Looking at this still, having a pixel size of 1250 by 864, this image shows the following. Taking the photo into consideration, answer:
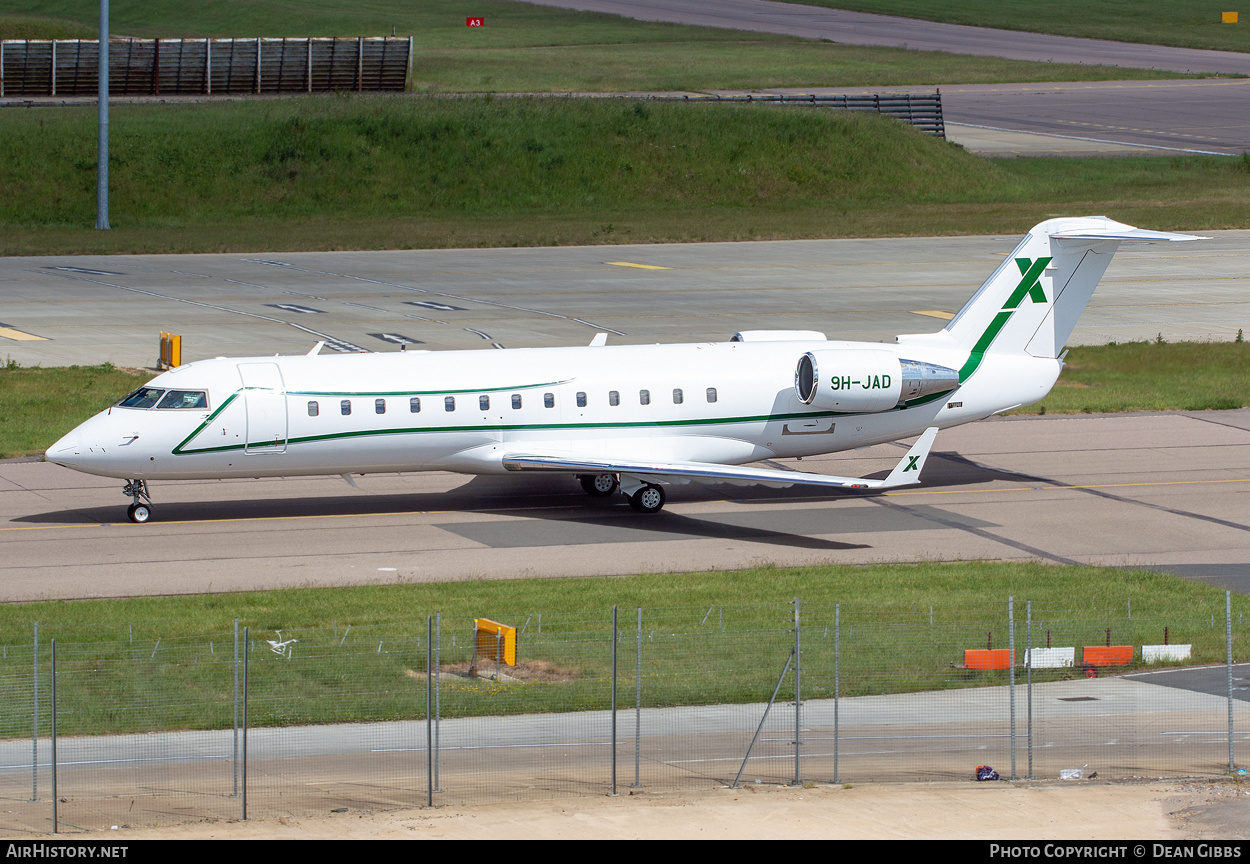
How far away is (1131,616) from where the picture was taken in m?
25.9

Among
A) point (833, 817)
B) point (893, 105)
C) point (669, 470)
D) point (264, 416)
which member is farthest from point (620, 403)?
point (893, 105)

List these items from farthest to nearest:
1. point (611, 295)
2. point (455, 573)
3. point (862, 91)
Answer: point (862, 91) → point (611, 295) → point (455, 573)

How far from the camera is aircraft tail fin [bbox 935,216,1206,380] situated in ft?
119

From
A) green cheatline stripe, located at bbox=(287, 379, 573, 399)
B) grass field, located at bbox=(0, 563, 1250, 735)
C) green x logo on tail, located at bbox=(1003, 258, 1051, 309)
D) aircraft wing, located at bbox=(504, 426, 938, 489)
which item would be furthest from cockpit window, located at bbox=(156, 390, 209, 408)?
green x logo on tail, located at bbox=(1003, 258, 1051, 309)

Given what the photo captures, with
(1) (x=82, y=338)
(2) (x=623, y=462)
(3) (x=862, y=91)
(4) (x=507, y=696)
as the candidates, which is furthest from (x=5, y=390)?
(3) (x=862, y=91)

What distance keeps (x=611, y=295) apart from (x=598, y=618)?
36.1 metres

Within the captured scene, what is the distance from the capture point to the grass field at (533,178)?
76.1 meters

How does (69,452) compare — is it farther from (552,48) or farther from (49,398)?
(552,48)

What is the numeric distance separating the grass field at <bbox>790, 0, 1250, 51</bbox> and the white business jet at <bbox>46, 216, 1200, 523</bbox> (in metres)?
111

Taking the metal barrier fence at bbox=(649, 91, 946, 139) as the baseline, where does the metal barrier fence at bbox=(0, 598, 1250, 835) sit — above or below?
below

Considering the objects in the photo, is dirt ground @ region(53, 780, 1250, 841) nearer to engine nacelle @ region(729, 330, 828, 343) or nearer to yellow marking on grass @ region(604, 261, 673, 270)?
engine nacelle @ region(729, 330, 828, 343)

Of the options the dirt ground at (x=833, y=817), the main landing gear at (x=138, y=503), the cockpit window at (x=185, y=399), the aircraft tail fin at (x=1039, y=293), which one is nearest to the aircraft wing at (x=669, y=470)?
the aircraft tail fin at (x=1039, y=293)

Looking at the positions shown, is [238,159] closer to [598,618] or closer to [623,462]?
[623,462]

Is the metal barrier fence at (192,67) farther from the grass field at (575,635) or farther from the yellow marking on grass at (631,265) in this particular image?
the grass field at (575,635)
